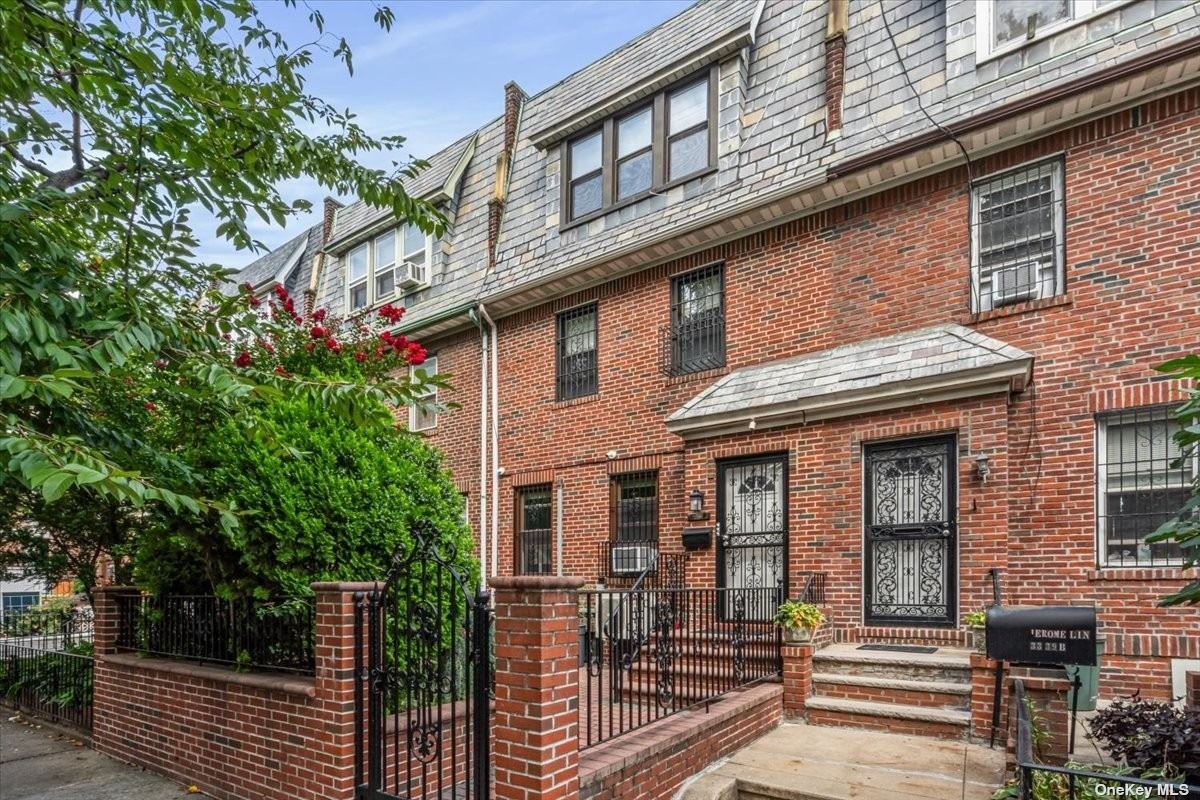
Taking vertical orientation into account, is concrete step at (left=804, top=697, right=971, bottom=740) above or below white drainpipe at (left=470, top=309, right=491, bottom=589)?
below

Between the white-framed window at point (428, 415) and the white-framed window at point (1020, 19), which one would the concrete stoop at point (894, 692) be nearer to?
the white-framed window at point (1020, 19)

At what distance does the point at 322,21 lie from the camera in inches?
217

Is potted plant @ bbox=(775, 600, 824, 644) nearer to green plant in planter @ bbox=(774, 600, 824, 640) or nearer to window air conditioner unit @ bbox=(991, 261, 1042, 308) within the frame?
green plant in planter @ bbox=(774, 600, 824, 640)

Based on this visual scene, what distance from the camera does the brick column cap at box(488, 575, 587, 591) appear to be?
4.12 m

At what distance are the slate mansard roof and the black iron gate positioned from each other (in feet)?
17.7

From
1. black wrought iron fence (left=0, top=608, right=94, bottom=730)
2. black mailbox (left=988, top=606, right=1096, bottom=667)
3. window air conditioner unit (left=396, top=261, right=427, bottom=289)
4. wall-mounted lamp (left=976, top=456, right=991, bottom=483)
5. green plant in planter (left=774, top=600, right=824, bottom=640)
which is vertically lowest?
black wrought iron fence (left=0, top=608, right=94, bottom=730)

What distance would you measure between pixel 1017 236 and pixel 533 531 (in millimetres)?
7937

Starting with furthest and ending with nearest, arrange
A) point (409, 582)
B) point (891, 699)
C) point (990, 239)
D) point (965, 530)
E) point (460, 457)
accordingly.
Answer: point (460, 457) → point (990, 239) → point (965, 530) → point (891, 699) → point (409, 582)

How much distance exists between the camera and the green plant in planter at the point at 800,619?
709cm

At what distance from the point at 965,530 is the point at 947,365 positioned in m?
1.59

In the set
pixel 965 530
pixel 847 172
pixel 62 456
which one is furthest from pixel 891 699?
pixel 62 456

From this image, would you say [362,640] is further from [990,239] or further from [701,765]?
[990,239]

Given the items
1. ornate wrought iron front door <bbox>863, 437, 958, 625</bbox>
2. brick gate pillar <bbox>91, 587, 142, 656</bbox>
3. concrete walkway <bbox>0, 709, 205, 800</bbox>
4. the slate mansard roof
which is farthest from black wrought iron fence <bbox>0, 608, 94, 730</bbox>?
ornate wrought iron front door <bbox>863, 437, 958, 625</bbox>

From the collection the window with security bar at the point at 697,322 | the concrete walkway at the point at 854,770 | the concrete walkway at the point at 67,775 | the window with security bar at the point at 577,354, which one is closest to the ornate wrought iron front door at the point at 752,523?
the window with security bar at the point at 697,322
